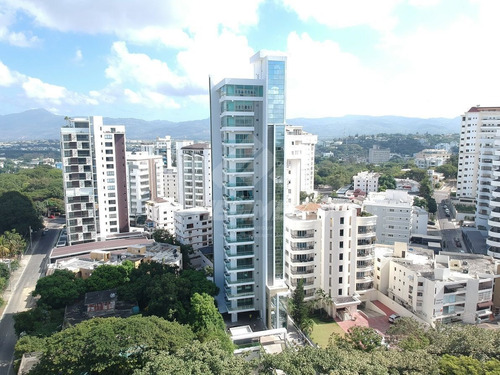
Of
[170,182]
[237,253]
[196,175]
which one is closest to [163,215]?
[196,175]

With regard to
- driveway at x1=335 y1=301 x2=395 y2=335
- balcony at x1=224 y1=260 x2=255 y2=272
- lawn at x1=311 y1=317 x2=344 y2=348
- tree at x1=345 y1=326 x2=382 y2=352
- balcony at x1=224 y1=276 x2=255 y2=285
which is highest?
balcony at x1=224 y1=260 x2=255 y2=272

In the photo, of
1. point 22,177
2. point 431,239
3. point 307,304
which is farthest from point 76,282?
point 22,177

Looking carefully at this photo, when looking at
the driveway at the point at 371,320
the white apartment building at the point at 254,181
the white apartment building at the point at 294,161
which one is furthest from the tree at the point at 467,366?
the white apartment building at the point at 294,161

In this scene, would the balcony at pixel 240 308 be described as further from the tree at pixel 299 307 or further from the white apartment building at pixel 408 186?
the white apartment building at pixel 408 186

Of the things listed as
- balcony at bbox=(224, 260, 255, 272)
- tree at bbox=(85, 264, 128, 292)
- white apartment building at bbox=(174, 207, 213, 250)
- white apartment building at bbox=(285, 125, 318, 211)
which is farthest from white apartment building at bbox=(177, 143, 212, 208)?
balcony at bbox=(224, 260, 255, 272)

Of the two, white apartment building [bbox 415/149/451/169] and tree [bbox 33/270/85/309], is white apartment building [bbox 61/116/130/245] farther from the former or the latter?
white apartment building [bbox 415/149/451/169]

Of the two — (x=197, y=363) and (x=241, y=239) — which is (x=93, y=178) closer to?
(x=241, y=239)

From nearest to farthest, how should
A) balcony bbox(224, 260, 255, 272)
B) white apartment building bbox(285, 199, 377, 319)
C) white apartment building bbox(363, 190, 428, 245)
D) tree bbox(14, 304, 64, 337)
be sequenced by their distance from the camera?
tree bbox(14, 304, 64, 337)
balcony bbox(224, 260, 255, 272)
white apartment building bbox(285, 199, 377, 319)
white apartment building bbox(363, 190, 428, 245)
